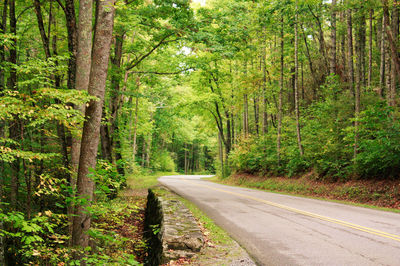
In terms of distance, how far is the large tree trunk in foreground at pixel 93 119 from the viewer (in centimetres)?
436

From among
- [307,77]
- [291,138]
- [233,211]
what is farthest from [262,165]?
[233,211]

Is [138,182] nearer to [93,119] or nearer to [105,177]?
[93,119]

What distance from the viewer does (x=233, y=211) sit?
341 inches

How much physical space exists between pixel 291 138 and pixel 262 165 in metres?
3.41

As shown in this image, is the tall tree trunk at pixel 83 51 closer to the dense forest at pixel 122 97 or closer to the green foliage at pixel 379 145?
the dense forest at pixel 122 97

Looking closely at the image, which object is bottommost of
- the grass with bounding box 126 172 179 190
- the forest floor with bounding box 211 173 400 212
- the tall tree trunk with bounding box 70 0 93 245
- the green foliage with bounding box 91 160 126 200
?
the grass with bounding box 126 172 179 190

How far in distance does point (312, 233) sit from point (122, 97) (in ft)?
42.6

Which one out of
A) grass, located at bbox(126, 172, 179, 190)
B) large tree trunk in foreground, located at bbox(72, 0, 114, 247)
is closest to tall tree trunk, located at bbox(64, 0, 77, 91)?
large tree trunk in foreground, located at bbox(72, 0, 114, 247)

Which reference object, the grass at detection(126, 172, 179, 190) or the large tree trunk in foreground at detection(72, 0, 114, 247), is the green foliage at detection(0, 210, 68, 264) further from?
the grass at detection(126, 172, 179, 190)

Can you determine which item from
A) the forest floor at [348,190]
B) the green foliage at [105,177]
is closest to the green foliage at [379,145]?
the forest floor at [348,190]

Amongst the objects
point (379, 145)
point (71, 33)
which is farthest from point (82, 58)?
point (379, 145)

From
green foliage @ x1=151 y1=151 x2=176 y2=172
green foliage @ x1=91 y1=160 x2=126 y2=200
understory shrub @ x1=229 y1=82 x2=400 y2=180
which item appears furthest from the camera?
green foliage @ x1=151 y1=151 x2=176 y2=172

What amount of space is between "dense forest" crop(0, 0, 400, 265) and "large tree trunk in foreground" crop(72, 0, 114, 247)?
0.02m

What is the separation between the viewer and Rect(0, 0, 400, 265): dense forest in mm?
4551
